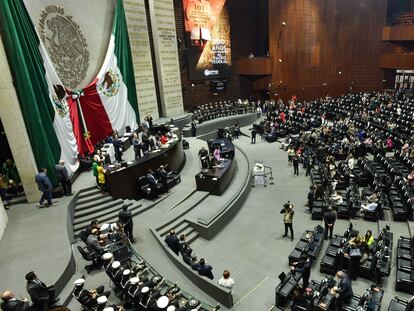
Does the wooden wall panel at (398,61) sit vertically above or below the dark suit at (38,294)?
above

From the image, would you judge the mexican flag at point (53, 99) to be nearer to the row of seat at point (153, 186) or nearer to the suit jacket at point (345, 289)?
the row of seat at point (153, 186)

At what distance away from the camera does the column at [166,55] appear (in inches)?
922

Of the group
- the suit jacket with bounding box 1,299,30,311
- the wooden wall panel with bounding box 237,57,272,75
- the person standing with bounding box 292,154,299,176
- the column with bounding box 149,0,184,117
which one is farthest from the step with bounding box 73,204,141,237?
the wooden wall panel with bounding box 237,57,272,75

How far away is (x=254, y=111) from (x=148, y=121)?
13.6 metres

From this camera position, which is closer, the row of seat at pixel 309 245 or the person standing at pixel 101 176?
the row of seat at pixel 309 245

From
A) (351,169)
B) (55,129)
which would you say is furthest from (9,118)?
(351,169)

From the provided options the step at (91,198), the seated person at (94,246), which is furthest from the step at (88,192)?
the seated person at (94,246)

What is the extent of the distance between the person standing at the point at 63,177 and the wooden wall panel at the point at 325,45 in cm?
2494

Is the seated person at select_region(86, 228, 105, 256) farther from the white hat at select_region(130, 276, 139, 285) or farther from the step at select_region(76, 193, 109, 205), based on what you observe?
the step at select_region(76, 193, 109, 205)

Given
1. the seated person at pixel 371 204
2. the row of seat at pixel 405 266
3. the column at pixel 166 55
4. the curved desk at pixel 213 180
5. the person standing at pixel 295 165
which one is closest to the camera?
the row of seat at pixel 405 266

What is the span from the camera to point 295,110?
2800cm

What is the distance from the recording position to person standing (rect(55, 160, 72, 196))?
1121cm

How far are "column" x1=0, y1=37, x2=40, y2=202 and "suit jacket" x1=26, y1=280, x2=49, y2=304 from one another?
5.82m

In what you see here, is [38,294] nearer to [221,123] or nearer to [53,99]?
[53,99]
